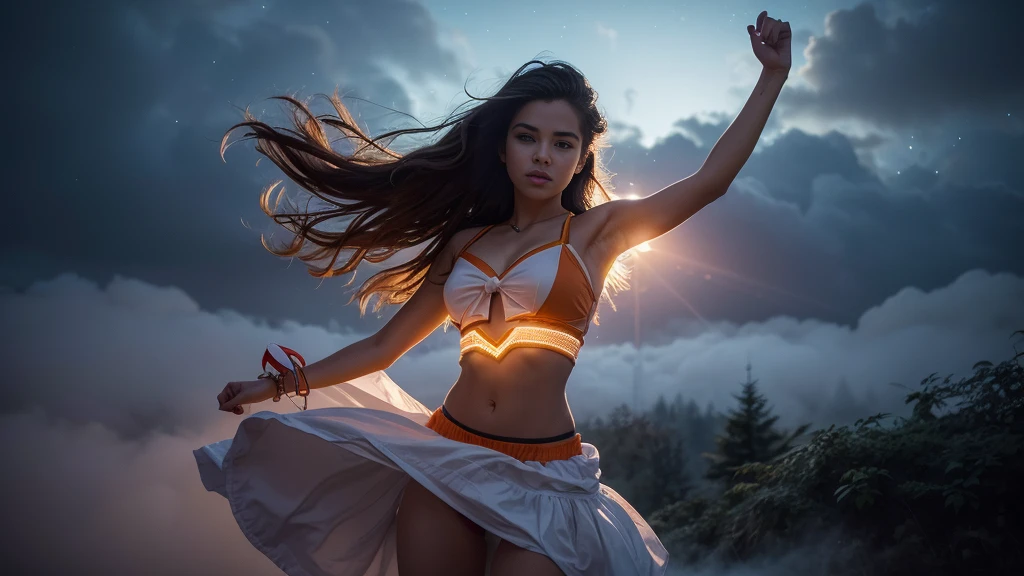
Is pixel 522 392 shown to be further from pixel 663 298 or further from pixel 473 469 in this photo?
pixel 663 298

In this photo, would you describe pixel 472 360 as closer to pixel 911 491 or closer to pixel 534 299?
pixel 534 299

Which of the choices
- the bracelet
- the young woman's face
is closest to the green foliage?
the young woman's face

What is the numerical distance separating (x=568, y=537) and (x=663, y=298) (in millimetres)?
4230

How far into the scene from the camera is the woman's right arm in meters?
2.58

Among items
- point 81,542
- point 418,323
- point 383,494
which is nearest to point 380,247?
point 418,323

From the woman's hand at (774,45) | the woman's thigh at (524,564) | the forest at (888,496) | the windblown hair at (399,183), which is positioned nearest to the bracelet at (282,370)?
the windblown hair at (399,183)

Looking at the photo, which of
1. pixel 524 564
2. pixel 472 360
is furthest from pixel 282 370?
pixel 524 564

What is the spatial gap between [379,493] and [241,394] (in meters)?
0.54

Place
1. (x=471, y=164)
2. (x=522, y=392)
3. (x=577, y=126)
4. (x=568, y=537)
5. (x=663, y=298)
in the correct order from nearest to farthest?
(x=568, y=537)
(x=522, y=392)
(x=577, y=126)
(x=471, y=164)
(x=663, y=298)

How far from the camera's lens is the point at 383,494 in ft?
7.76

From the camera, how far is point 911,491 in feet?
13.3

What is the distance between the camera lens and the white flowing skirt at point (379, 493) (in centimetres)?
201

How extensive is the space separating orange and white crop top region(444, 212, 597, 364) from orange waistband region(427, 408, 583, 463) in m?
0.23

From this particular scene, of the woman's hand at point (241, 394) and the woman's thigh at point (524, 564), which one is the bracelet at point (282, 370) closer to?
the woman's hand at point (241, 394)
